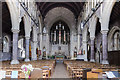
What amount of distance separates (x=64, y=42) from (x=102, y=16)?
24.3 m

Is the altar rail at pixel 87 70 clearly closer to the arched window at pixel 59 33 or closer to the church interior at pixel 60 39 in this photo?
the church interior at pixel 60 39

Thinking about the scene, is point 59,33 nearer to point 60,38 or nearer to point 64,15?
point 60,38

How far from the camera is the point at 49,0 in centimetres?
2833

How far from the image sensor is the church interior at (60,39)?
751cm

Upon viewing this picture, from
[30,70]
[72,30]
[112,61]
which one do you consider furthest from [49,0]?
[30,70]

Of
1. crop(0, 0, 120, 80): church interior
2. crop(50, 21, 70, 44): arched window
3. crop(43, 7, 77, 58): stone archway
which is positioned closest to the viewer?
crop(0, 0, 120, 80): church interior

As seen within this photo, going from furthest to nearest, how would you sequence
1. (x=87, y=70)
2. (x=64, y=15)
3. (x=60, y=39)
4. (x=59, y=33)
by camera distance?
1. (x=60, y=39)
2. (x=59, y=33)
3. (x=64, y=15)
4. (x=87, y=70)

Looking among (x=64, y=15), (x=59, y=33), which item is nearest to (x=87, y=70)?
(x=64, y=15)

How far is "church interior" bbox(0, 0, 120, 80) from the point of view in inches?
295

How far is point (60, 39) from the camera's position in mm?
36562

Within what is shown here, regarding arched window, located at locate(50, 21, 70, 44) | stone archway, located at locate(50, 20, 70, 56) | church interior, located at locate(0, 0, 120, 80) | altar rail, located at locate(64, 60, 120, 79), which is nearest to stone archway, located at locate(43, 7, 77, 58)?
church interior, located at locate(0, 0, 120, 80)

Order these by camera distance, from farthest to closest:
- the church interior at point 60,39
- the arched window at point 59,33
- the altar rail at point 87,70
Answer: the arched window at point 59,33 → the church interior at point 60,39 → the altar rail at point 87,70

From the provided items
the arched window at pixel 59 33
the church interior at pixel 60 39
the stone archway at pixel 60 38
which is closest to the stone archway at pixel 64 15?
the church interior at pixel 60 39

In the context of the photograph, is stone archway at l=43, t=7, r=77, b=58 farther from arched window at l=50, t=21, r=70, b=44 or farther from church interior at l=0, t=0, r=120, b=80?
arched window at l=50, t=21, r=70, b=44
